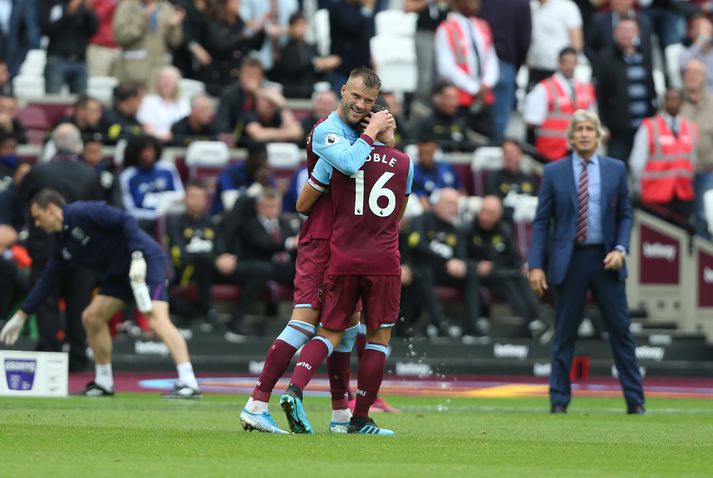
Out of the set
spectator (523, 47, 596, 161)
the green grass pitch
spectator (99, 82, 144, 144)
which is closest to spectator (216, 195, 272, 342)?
spectator (99, 82, 144, 144)

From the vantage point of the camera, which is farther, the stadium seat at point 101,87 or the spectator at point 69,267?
the stadium seat at point 101,87

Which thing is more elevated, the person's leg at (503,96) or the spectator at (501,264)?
the person's leg at (503,96)

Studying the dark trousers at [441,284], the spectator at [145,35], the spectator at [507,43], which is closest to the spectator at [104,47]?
the spectator at [145,35]

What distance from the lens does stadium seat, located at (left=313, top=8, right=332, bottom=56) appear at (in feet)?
82.3

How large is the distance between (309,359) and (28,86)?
551 inches

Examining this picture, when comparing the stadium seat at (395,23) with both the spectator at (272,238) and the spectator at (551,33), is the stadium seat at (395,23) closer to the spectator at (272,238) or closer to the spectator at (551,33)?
the spectator at (551,33)

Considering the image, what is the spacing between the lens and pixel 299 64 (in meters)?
23.5

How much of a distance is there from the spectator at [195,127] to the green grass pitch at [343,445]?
7203 mm

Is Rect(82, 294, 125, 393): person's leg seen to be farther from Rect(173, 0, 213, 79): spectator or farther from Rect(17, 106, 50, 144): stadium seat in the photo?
Rect(173, 0, 213, 79): spectator

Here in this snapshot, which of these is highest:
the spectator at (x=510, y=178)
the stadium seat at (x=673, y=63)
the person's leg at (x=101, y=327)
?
the stadium seat at (x=673, y=63)

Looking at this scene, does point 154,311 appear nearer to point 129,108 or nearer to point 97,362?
point 97,362

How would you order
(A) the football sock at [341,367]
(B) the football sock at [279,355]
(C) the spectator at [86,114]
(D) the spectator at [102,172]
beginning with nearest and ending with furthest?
(B) the football sock at [279,355], (A) the football sock at [341,367], (D) the spectator at [102,172], (C) the spectator at [86,114]

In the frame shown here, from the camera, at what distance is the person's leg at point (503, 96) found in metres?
23.5

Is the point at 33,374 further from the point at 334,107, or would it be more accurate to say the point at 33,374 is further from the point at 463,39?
the point at 463,39
